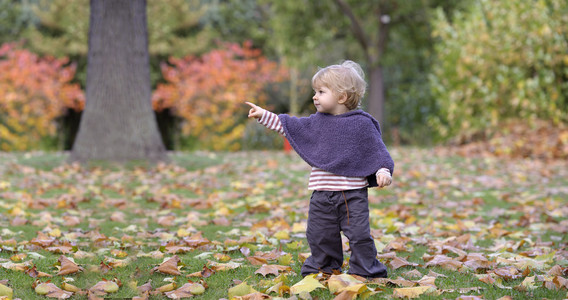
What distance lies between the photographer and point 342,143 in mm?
3473

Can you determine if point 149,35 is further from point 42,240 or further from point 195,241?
point 195,241

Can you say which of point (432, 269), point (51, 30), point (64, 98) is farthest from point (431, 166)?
point (51, 30)

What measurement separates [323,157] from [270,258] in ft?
2.71

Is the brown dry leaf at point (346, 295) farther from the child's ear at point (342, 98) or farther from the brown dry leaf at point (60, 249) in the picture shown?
the brown dry leaf at point (60, 249)

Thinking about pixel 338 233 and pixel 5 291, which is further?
pixel 338 233

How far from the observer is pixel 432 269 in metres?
3.70

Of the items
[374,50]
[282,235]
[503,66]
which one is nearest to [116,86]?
[282,235]

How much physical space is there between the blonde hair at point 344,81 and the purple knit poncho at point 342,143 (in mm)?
107

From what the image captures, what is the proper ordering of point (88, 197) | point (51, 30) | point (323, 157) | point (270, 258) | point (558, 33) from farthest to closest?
1. point (51, 30)
2. point (558, 33)
3. point (88, 197)
4. point (270, 258)
5. point (323, 157)

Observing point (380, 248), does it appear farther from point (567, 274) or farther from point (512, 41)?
point (512, 41)

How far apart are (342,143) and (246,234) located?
5.39 ft

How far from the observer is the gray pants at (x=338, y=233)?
3385mm

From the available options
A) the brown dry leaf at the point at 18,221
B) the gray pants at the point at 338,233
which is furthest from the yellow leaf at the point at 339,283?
the brown dry leaf at the point at 18,221

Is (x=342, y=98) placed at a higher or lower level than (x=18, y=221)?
higher
